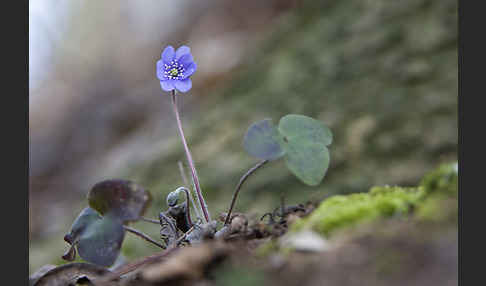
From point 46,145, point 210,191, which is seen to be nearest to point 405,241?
point 210,191

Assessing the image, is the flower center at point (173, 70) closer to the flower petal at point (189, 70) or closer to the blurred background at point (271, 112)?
the flower petal at point (189, 70)

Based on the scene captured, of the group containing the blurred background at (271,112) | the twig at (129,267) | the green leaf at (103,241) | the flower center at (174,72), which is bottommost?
the twig at (129,267)

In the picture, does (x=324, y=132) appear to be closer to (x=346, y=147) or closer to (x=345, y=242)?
(x=345, y=242)

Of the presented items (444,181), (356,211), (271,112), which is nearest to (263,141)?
(356,211)

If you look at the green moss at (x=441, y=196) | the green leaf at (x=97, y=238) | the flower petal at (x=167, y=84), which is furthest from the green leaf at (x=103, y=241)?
the green moss at (x=441, y=196)

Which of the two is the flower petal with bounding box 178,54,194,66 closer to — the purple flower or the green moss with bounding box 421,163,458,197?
the purple flower

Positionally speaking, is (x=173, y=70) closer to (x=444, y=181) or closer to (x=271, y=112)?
(x=444, y=181)
